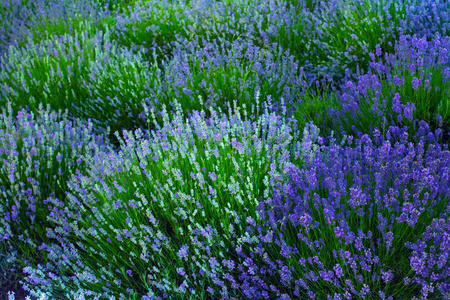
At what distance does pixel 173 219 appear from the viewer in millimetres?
2182

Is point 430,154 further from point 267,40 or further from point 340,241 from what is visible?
point 267,40

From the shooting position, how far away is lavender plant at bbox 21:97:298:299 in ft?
6.79

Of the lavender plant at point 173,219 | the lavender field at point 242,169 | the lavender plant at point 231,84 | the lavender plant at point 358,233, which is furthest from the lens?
the lavender plant at point 231,84

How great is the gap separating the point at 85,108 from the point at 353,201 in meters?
2.83

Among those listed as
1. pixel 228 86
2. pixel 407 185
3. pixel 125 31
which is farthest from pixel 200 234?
pixel 125 31

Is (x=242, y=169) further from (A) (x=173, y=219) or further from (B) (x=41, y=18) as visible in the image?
(B) (x=41, y=18)

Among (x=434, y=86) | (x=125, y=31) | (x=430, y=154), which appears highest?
(x=125, y=31)

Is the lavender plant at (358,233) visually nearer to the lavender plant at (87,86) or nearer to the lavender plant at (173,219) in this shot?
the lavender plant at (173,219)

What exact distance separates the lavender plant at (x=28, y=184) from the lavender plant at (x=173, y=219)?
0.26m

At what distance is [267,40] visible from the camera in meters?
3.89

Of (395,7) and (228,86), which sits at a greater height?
(395,7)

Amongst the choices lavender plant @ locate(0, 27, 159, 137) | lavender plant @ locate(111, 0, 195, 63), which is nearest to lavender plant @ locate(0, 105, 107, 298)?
lavender plant @ locate(0, 27, 159, 137)

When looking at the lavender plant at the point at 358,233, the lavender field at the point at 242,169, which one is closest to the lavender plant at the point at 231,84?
the lavender field at the point at 242,169

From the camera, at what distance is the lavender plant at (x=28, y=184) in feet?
8.51
